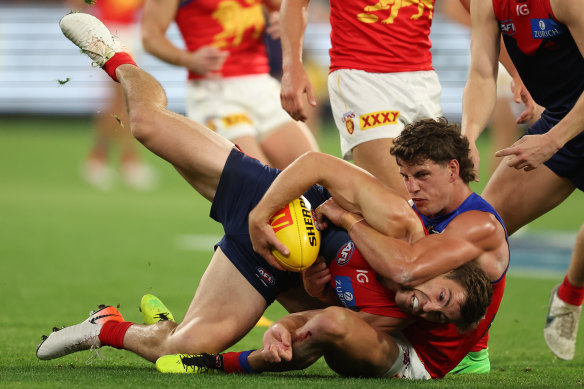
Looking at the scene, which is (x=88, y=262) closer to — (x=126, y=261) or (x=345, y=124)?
(x=126, y=261)

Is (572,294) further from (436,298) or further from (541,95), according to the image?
(436,298)

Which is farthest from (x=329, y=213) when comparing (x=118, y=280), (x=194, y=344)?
(x=118, y=280)

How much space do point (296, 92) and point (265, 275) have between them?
1205mm

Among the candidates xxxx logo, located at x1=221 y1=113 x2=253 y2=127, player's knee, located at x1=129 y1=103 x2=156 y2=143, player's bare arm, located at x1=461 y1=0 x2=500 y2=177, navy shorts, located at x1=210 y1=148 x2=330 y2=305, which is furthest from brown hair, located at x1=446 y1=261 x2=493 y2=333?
xxxx logo, located at x1=221 y1=113 x2=253 y2=127

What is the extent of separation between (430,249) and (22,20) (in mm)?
20962

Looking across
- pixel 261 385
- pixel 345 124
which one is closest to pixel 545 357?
pixel 345 124

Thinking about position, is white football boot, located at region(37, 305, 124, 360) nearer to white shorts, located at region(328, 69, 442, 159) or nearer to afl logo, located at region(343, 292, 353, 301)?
afl logo, located at region(343, 292, 353, 301)

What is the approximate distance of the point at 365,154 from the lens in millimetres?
5395

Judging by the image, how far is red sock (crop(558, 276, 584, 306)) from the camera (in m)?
5.68

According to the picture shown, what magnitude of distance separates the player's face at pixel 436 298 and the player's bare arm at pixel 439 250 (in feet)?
0.13

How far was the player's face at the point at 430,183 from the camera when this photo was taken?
4367 millimetres

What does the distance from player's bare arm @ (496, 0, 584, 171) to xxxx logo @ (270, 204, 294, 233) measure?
1029mm

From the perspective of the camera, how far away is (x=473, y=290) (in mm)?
4199

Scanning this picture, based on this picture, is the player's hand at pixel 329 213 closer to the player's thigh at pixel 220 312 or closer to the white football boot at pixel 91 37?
the player's thigh at pixel 220 312
